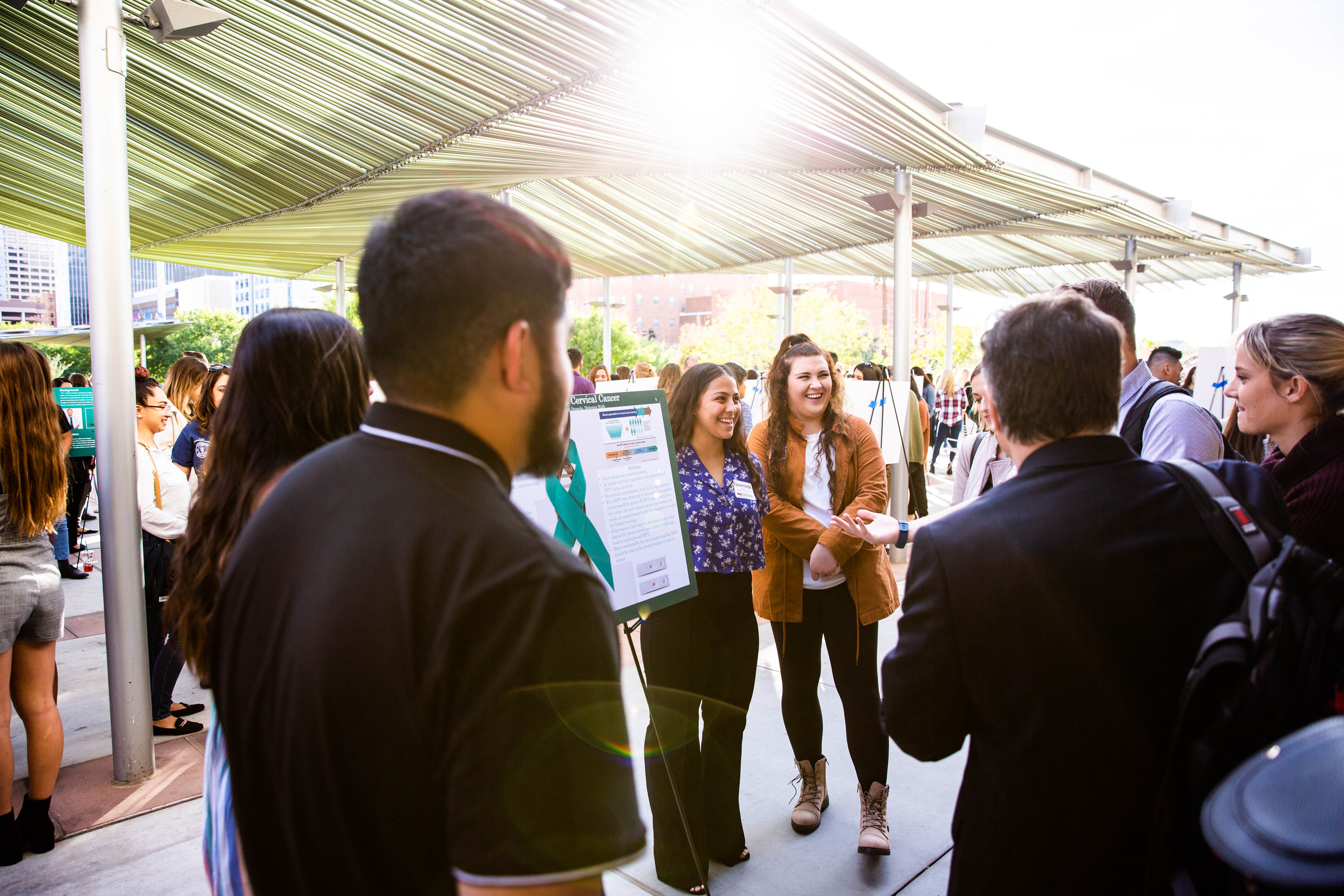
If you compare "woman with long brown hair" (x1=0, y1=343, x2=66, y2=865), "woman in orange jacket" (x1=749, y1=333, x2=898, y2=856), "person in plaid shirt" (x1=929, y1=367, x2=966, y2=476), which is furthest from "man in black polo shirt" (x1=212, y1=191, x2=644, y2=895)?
"person in plaid shirt" (x1=929, y1=367, x2=966, y2=476)

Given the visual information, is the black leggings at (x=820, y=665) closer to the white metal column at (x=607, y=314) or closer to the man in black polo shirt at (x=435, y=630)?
the man in black polo shirt at (x=435, y=630)

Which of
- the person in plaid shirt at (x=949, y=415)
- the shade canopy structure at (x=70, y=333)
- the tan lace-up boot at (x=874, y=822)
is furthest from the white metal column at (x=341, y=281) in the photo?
the tan lace-up boot at (x=874, y=822)

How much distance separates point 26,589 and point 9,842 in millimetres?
1008

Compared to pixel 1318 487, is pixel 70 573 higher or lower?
lower

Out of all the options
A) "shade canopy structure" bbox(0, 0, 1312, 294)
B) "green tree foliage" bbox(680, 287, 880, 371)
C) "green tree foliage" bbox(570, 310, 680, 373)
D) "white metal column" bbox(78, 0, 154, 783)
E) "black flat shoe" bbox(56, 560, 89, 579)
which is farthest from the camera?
"green tree foliage" bbox(680, 287, 880, 371)

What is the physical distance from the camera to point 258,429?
1626 mm

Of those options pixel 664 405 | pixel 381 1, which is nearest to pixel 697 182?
pixel 381 1

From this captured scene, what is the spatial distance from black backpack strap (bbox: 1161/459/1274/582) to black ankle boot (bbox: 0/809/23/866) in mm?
4017

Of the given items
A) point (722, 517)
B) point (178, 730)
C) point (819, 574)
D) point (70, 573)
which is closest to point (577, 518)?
point (722, 517)

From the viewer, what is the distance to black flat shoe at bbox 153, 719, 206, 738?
4184 millimetres

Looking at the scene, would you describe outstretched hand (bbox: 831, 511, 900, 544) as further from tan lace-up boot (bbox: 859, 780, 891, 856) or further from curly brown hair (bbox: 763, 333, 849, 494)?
tan lace-up boot (bbox: 859, 780, 891, 856)

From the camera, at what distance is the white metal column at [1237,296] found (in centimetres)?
1644

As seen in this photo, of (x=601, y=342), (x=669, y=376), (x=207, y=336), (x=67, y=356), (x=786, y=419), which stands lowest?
(x=786, y=419)

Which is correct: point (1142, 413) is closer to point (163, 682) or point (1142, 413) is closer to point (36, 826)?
point (36, 826)
